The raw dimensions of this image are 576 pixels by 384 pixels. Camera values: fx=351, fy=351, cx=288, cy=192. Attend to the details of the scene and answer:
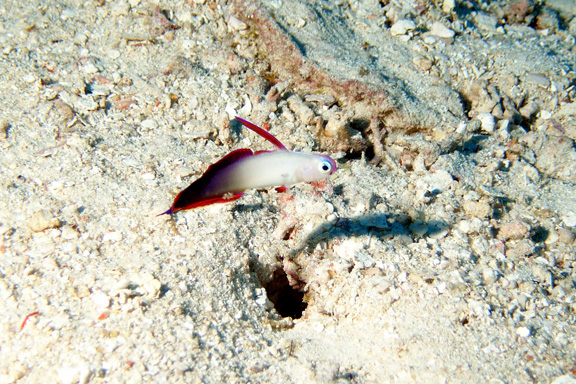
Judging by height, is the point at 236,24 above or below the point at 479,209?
above

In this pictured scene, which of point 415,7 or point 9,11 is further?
point 415,7

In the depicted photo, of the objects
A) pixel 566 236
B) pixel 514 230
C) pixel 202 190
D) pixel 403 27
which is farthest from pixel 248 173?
pixel 403 27

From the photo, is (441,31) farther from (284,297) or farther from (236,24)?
(284,297)

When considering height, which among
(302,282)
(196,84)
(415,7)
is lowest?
(302,282)

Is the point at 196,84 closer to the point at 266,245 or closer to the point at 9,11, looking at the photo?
the point at 266,245

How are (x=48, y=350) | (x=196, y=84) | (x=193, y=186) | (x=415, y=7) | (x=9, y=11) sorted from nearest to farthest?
1. (x=193, y=186)
2. (x=48, y=350)
3. (x=196, y=84)
4. (x=9, y=11)
5. (x=415, y=7)

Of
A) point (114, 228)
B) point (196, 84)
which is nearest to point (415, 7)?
point (196, 84)

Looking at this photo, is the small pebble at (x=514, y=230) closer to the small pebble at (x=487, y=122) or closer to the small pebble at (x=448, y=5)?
the small pebble at (x=487, y=122)
